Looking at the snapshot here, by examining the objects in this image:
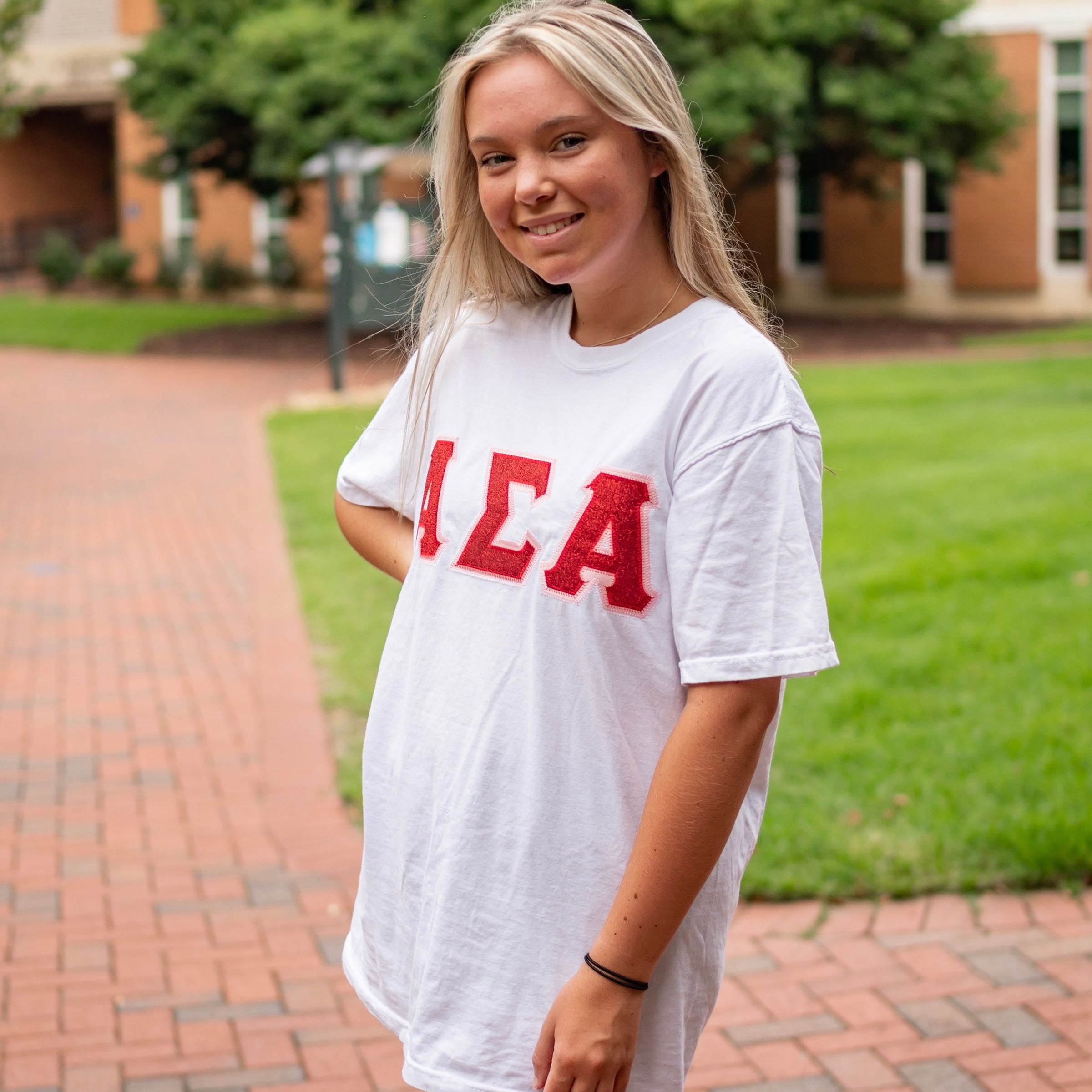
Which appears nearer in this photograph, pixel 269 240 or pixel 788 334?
pixel 788 334

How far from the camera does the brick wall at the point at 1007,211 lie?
2391cm

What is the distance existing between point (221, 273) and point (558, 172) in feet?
93.3

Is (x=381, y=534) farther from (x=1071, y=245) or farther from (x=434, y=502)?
(x=1071, y=245)

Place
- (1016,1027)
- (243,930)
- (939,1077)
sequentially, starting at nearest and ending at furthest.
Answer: (939,1077)
(1016,1027)
(243,930)

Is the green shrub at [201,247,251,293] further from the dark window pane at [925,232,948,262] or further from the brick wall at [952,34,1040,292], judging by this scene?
the brick wall at [952,34,1040,292]

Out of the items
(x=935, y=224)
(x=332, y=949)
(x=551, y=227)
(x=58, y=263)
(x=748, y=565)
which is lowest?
(x=332, y=949)

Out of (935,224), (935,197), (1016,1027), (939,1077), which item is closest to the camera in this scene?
(939,1077)

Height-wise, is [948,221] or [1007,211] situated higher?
[1007,211]

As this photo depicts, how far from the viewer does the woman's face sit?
5.38 feet

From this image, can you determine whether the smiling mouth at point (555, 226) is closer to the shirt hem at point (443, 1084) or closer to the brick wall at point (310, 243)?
the shirt hem at point (443, 1084)

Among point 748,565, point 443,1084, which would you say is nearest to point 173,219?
point 443,1084

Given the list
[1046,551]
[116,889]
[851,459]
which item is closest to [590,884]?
[116,889]

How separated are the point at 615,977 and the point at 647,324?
0.75m

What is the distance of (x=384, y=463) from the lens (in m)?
2.02
